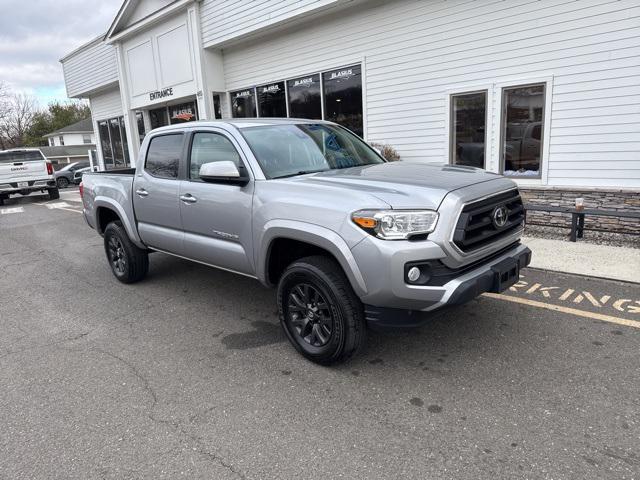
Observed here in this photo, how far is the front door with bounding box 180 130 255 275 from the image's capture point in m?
4.07

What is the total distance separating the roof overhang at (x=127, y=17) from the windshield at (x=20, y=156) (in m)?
4.92

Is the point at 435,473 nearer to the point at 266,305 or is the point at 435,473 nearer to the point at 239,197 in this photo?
the point at 239,197

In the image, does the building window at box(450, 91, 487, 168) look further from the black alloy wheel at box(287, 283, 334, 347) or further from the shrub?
the black alloy wheel at box(287, 283, 334, 347)

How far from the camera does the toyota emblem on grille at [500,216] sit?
11.5 feet

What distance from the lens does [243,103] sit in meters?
13.7

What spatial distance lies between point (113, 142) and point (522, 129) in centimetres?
1826

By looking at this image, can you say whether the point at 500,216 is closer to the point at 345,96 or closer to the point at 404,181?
the point at 404,181

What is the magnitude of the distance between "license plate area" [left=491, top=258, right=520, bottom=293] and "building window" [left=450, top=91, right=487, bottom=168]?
18.5 feet

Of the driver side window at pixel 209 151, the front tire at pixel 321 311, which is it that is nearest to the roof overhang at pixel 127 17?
the driver side window at pixel 209 151

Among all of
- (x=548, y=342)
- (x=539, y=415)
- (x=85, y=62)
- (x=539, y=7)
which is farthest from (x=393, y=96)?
(x=85, y=62)

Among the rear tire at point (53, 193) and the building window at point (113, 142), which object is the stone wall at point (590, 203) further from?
the building window at point (113, 142)

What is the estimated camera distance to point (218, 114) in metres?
14.2

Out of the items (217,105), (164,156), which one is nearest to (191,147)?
(164,156)

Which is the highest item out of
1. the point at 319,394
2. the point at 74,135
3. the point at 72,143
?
the point at 74,135
